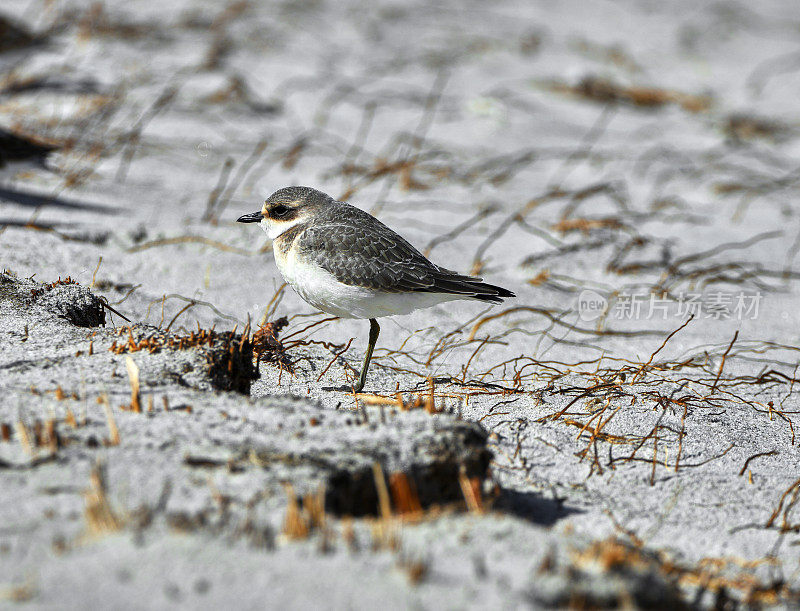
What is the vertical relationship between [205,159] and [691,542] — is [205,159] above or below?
above

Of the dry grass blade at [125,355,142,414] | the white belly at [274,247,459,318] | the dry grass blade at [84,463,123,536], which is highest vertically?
the white belly at [274,247,459,318]

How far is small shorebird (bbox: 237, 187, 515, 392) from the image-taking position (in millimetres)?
2994

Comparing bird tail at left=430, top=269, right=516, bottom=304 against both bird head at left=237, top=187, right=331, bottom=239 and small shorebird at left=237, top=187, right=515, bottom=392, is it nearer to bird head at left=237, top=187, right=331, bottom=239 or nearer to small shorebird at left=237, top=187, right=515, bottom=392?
small shorebird at left=237, top=187, right=515, bottom=392

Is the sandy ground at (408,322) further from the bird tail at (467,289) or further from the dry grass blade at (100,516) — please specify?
the bird tail at (467,289)

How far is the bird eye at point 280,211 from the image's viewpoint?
338 cm

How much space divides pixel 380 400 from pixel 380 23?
8.21m

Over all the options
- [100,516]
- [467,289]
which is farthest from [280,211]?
[100,516]

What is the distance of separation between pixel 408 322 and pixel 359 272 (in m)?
1.03

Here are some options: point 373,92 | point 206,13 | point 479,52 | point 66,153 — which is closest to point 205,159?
point 66,153

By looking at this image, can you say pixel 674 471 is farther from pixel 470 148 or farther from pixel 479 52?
pixel 479 52

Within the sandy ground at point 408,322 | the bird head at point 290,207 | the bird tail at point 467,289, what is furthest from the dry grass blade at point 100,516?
the bird head at point 290,207

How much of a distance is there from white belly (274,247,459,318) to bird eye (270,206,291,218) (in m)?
0.29

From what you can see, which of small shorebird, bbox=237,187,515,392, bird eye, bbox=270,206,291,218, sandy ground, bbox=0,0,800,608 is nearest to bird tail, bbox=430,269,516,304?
small shorebird, bbox=237,187,515,392

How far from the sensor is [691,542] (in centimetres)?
210
